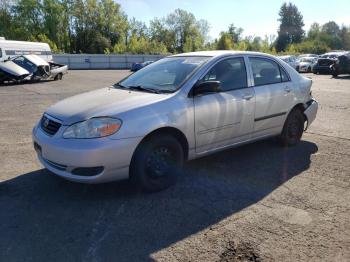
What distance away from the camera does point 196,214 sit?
144 inches

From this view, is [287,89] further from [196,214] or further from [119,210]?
[119,210]

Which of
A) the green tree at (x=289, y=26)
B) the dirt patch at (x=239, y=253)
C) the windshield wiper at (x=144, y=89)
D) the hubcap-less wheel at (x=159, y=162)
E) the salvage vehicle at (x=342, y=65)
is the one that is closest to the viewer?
the dirt patch at (x=239, y=253)

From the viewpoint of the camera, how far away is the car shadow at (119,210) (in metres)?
3.07

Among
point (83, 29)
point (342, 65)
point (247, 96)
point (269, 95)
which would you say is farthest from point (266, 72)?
point (83, 29)

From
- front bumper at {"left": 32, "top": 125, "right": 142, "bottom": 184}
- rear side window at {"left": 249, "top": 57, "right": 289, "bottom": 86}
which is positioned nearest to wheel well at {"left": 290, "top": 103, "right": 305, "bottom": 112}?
rear side window at {"left": 249, "top": 57, "right": 289, "bottom": 86}

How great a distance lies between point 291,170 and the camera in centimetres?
493

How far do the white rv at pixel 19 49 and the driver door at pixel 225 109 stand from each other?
20.5m

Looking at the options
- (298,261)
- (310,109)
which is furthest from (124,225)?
(310,109)

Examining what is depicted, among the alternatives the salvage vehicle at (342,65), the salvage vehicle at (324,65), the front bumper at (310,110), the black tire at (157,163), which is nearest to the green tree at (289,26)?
the salvage vehicle at (324,65)

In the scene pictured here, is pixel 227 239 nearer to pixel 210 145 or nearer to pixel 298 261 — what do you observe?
pixel 298 261

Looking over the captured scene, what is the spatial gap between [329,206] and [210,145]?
1.56 metres

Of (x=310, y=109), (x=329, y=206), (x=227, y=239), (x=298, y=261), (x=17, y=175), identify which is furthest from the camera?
(x=310, y=109)

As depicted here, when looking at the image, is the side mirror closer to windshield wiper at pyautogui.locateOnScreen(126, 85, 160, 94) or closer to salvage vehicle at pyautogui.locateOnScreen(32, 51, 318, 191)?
salvage vehicle at pyautogui.locateOnScreen(32, 51, 318, 191)

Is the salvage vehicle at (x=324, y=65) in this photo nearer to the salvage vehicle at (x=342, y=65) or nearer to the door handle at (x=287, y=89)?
the salvage vehicle at (x=342, y=65)
